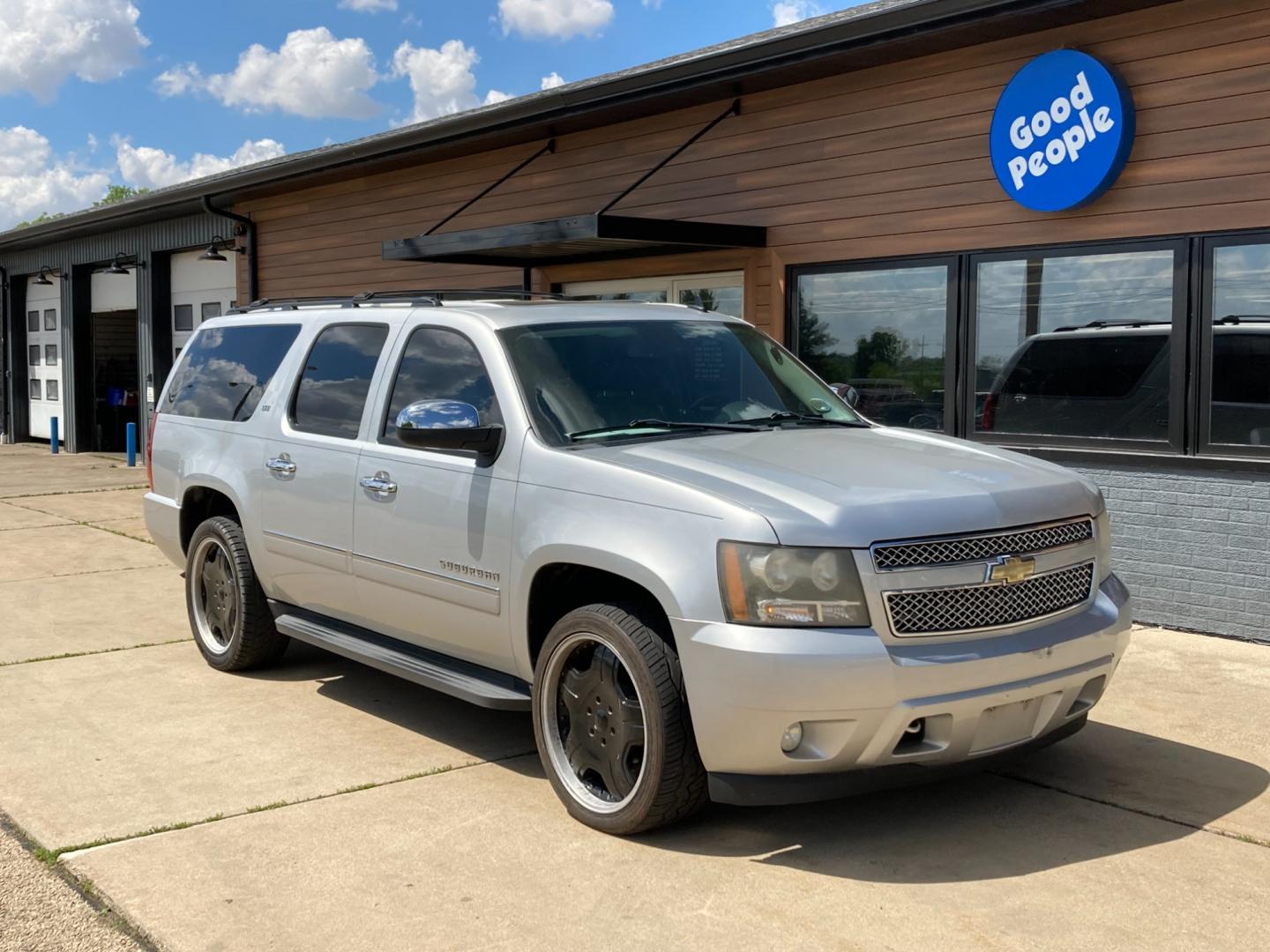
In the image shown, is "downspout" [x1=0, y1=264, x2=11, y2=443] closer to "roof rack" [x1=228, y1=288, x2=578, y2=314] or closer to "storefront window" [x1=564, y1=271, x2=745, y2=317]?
"storefront window" [x1=564, y1=271, x2=745, y2=317]

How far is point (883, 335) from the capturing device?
9.55 meters

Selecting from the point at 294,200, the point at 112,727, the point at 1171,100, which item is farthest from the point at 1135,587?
the point at 294,200

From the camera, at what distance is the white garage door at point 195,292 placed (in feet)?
63.0

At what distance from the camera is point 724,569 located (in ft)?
13.1

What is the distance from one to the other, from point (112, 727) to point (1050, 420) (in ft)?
19.8

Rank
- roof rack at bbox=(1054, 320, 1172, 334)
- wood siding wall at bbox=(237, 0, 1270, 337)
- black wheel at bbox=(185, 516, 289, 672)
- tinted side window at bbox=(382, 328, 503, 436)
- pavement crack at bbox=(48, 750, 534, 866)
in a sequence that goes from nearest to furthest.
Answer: pavement crack at bbox=(48, 750, 534, 866), tinted side window at bbox=(382, 328, 503, 436), black wheel at bbox=(185, 516, 289, 672), wood siding wall at bbox=(237, 0, 1270, 337), roof rack at bbox=(1054, 320, 1172, 334)

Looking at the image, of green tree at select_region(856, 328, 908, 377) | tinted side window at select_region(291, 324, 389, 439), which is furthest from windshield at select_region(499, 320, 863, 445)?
green tree at select_region(856, 328, 908, 377)

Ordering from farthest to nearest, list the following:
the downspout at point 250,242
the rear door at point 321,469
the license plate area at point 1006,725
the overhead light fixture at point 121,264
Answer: the overhead light fixture at point 121,264
the downspout at point 250,242
the rear door at point 321,469
the license plate area at point 1006,725

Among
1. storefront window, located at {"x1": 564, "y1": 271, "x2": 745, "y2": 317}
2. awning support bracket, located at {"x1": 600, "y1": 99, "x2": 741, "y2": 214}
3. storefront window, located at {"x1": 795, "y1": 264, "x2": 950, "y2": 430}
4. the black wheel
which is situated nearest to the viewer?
the black wheel

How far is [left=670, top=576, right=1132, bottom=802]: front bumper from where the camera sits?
3900mm

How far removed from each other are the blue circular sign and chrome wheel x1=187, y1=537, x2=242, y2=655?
5.57 meters

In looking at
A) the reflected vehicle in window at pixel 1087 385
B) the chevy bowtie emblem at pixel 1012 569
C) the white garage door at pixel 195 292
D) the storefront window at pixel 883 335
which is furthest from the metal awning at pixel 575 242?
the white garage door at pixel 195 292

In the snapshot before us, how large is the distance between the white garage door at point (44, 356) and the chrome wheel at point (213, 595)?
18.7m

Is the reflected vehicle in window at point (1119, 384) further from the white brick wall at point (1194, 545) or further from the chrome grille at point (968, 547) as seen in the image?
the chrome grille at point (968, 547)
